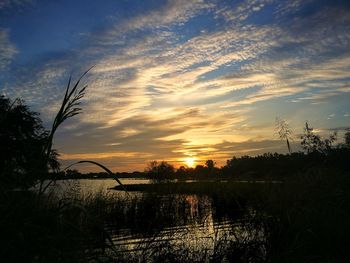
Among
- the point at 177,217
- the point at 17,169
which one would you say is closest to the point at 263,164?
the point at 177,217

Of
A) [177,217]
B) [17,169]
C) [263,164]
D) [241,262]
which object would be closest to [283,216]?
[241,262]

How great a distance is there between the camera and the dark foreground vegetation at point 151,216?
207 cm

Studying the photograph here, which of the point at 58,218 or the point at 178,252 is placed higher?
the point at 58,218

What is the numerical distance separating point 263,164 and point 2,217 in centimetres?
5394

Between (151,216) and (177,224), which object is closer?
(177,224)

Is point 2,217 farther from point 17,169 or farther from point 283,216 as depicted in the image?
point 283,216

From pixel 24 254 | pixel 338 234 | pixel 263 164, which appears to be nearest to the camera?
pixel 24 254

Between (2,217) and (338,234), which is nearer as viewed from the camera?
(2,217)

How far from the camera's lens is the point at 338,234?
8.12 meters

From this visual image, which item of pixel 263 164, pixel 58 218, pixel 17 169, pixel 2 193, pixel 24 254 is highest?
pixel 263 164

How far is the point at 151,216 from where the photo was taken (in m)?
18.7

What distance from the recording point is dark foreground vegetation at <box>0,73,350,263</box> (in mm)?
2068

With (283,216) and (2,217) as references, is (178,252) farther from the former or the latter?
(2,217)

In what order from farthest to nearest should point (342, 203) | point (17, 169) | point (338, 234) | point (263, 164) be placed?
1. point (263, 164)
2. point (342, 203)
3. point (338, 234)
4. point (17, 169)
